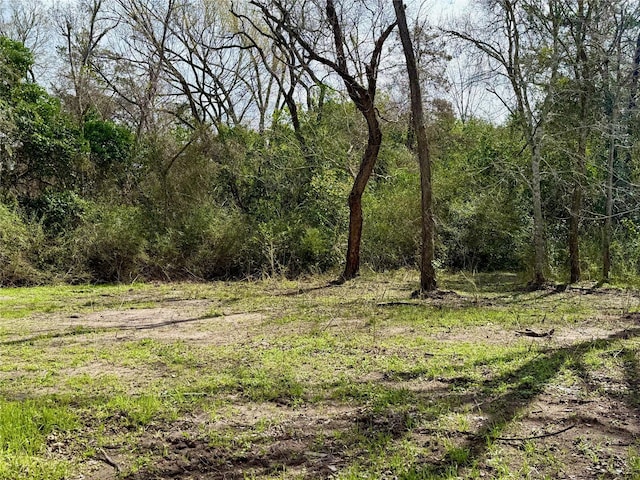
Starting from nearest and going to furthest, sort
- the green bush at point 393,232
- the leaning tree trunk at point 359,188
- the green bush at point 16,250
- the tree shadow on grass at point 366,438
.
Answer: the tree shadow on grass at point 366,438
the leaning tree trunk at point 359,188
the green bush at point 16,250
the green bush at point 393,232

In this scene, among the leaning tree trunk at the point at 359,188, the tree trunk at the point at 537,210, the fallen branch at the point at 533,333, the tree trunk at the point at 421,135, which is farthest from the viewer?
the leaning tree trunk at the point at 359,188

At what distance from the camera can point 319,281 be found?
1134 centimetres

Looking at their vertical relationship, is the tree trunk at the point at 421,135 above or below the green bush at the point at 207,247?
above

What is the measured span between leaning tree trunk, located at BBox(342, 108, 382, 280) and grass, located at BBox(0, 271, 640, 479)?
159 inches

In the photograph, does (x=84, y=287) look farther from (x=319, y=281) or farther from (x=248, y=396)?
(x=248, y=396)

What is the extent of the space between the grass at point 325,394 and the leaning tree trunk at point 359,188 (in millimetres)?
4040

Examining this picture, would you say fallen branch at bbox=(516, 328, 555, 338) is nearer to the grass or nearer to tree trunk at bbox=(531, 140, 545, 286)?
the grass

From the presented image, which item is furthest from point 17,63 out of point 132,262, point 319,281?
point 319,281

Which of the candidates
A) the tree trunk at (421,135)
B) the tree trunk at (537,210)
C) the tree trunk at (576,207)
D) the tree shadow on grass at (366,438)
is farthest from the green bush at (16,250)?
the tree trunk at (576,207)

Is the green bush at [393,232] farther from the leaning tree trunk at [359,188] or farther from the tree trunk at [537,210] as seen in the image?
the tree trunk at [537,210]

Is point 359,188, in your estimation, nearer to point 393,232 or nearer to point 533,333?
Answer: point 393,232

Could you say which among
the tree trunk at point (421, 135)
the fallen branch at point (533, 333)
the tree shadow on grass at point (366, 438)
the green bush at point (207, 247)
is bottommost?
the tree shadow on grass at point (366, 438)

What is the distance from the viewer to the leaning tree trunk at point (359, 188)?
33.9 feet

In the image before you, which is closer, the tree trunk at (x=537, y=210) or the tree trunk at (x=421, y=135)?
the tree trunk at (x=421, y=135)
